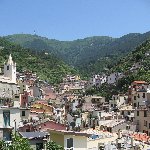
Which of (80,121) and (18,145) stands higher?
(18,145)

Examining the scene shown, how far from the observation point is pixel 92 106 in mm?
58469

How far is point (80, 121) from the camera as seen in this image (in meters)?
44.1

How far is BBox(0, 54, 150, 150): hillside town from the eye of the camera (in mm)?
24703

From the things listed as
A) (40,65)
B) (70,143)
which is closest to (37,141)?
(70,143)

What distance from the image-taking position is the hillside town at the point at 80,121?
24703mm

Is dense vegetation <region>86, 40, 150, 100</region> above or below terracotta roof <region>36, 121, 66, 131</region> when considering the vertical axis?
above

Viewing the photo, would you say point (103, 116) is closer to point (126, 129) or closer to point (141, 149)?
point (126, 129)

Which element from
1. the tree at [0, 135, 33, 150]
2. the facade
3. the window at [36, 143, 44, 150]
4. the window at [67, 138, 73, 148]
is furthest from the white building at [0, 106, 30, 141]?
the facade

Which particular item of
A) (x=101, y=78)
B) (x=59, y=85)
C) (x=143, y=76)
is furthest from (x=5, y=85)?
(x=59, y=85)

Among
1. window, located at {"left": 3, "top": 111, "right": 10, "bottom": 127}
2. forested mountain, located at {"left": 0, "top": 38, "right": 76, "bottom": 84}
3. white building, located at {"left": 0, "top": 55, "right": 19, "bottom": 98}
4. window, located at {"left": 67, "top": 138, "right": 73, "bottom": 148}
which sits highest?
forested mountain, located at {"left": 0, "top": 38, "right": 76, "bottom": 84}

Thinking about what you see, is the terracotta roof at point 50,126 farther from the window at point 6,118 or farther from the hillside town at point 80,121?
the window at point 6,118

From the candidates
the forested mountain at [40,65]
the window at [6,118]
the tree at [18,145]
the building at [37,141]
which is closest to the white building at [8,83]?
the window at [6,118]

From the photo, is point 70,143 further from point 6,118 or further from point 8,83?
point 8,83

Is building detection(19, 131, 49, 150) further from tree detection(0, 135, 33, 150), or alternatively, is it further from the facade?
the facade
